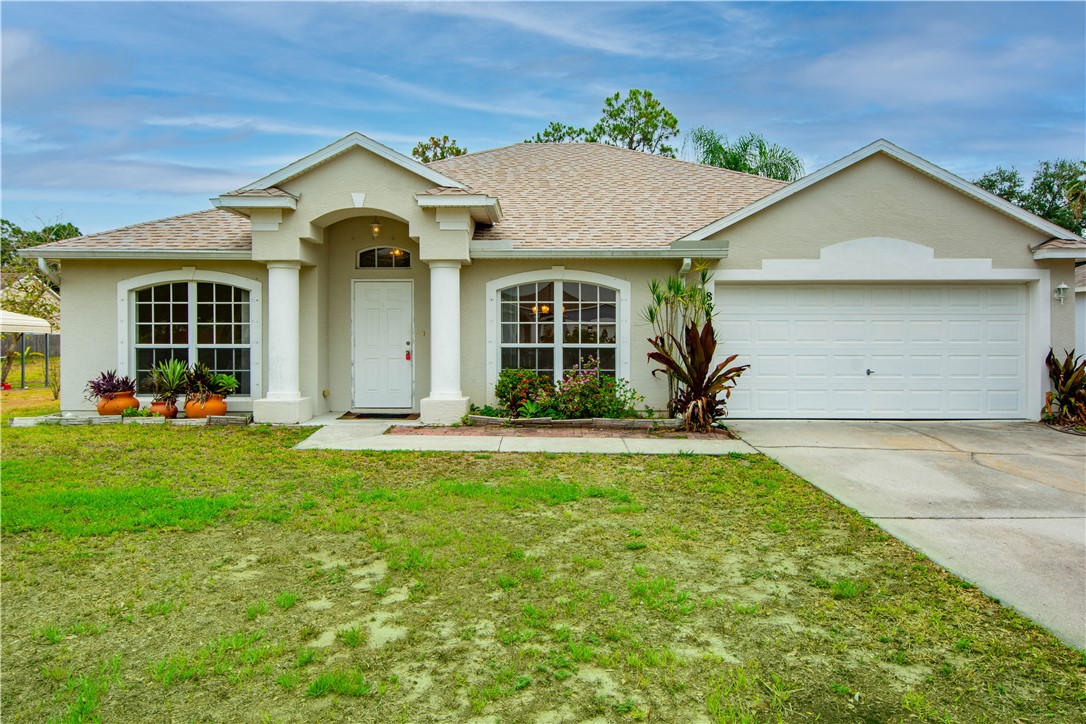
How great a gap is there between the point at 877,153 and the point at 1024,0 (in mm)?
3640

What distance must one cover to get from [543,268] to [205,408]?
6.41 meters

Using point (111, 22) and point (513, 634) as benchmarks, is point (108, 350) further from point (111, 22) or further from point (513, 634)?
point (513, 634)

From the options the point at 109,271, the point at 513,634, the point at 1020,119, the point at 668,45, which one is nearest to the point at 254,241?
the point at 109,271

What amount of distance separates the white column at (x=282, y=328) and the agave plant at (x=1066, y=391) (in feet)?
42.5

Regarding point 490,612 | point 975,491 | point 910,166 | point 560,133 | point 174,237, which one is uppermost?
point 560,133

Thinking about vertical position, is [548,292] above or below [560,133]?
below

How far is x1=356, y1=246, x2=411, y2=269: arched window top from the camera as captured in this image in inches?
478

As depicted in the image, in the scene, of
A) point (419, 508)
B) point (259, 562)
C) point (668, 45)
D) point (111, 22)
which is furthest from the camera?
point (668, 45)

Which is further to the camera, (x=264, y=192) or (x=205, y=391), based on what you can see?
(x=205, y=391)

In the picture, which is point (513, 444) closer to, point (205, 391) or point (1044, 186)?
point (205, 391)

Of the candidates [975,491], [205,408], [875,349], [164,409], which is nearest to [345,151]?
[205,408]

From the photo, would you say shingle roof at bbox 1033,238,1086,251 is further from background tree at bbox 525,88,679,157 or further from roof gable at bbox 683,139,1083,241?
background tree at bbox 525,88,679,157

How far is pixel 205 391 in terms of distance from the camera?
1130cm

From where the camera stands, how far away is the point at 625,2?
11742 millimetres
